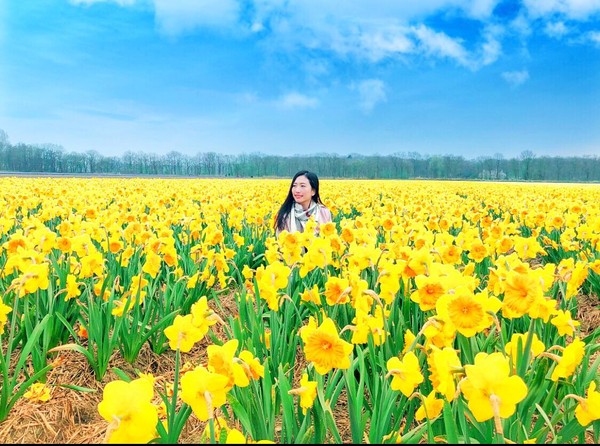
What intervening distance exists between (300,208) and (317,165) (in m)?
90.6

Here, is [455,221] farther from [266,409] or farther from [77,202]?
[77,202]

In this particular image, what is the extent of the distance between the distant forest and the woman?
87.7 meters

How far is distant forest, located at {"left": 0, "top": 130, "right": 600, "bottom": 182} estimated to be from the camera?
89.0 metres

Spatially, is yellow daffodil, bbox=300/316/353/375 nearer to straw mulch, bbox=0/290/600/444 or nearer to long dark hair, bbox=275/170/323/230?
straw mulch, bbox=0/290/600/444

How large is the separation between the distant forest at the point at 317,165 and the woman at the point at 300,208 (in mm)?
87723

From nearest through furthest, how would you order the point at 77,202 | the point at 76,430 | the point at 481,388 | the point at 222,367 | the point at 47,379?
the point at 481,388 < the point at 222,367 < the point at 76,430 < the point at 47,379 < the point at 77,202

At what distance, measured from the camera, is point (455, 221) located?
6.08 m

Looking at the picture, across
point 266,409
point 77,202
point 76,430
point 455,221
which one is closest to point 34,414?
point 76,430

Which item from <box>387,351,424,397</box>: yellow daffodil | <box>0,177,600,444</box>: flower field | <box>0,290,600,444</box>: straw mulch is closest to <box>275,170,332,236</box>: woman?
<box>0,177,600,444</box>: flower field

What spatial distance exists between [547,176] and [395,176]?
32133 mm

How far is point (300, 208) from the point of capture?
6.44 meters

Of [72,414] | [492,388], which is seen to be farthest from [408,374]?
[72,414]

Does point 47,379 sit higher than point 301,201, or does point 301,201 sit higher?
point 301,201

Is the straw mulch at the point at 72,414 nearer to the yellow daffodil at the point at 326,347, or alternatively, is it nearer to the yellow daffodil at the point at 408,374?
the yellow daffodil at the point at 326,347
